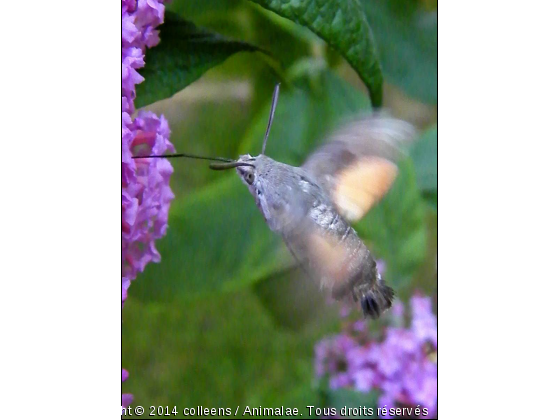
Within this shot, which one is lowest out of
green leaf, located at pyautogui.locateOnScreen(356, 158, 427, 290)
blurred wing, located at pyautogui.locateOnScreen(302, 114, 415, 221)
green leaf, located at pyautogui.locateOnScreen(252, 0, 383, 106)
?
Result: green leaf, located at pyautogui.locateOnScreen(356, 158, 427, 290)

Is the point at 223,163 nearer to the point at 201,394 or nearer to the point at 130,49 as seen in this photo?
the point at 130,49

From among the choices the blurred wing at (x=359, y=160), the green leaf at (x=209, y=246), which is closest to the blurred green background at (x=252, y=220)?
the green leaf at (x=209, y=246)

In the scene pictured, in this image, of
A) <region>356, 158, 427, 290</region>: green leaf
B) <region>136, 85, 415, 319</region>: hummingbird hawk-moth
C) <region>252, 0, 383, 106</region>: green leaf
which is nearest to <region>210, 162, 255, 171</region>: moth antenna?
<region>136, 85, 415, 319</region>: hummingbird hawk-moth

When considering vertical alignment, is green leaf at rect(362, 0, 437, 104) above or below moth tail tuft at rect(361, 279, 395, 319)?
above

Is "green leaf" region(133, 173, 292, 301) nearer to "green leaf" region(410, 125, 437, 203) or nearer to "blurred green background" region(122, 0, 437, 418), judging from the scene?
"blurred green background" region(122, 0, 437, 418)

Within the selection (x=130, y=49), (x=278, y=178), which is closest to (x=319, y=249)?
(x=278, y=178)

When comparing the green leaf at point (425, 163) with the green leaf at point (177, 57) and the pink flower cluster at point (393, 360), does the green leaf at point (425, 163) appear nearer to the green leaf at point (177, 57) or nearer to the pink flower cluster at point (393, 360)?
the pink flower cluster at point (393, 360)
